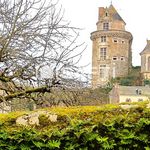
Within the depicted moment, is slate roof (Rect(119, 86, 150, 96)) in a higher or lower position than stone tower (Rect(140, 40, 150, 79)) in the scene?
lower

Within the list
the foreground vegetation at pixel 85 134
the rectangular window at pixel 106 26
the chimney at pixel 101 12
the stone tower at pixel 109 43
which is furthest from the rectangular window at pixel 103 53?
the foreground vegetation at pixel 85 134

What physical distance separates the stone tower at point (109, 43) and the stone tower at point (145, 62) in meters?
2.36

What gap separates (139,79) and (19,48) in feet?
234

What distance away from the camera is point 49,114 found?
20.0 feet

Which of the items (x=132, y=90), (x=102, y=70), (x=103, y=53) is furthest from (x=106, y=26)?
(x=132, y=90)

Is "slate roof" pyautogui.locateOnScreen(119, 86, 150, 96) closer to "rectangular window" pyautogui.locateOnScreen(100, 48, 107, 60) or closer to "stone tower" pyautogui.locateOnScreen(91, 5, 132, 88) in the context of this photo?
"stone tower" pyautogui.locateOnScreen(91, 5, 132, 88)

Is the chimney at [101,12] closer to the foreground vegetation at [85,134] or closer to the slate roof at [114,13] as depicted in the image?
the slate roof at [114,13]

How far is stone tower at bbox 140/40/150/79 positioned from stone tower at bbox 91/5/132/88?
2359mm

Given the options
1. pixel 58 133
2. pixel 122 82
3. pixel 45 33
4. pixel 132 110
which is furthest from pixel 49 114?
pixel 122 82

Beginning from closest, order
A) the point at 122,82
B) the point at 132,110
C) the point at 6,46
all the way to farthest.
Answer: the point at 132,110, the point at 6,46, the point at 122,82

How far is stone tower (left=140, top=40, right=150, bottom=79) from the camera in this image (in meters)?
80.4

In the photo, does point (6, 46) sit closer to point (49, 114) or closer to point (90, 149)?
point (49, 114)

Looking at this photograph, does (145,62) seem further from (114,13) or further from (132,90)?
(114,13)

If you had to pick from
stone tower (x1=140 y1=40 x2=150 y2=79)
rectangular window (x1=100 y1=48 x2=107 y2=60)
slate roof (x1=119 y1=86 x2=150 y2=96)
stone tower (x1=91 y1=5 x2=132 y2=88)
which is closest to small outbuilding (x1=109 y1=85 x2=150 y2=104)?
slate roof (x1=119 y1=86 x2=150 y2=96)
